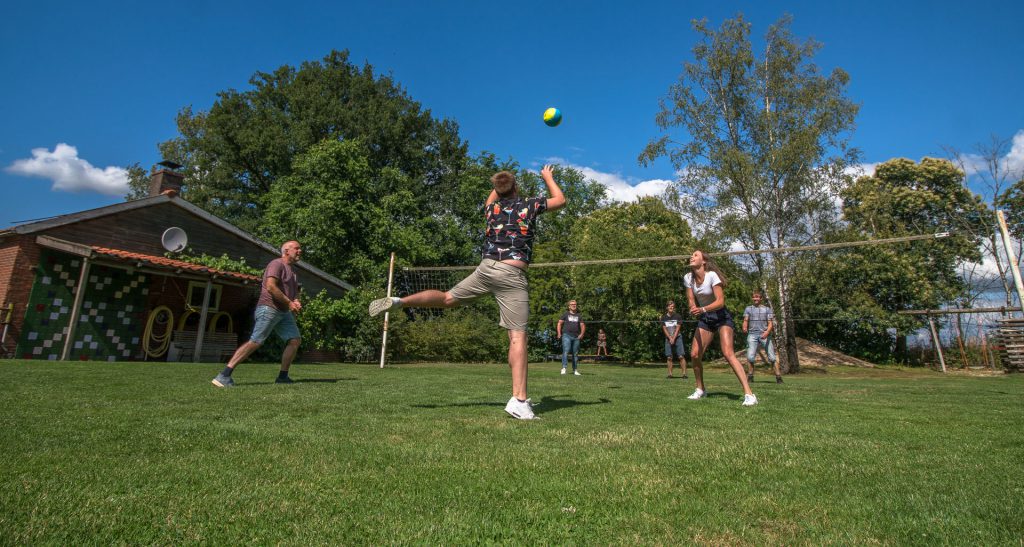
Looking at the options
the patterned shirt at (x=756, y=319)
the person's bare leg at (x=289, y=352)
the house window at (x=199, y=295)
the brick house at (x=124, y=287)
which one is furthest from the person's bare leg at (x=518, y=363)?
the house window at (x=199, y=295)

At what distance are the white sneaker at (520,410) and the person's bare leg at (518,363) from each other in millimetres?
53

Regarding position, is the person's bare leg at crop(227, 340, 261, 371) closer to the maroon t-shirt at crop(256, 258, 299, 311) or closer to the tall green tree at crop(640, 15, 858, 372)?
the maroon t-shirt at crop(256, 258, 299, 311)

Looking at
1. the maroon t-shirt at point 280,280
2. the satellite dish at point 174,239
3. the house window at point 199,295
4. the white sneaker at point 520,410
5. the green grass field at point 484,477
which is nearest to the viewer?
the green grass field at point 484,477

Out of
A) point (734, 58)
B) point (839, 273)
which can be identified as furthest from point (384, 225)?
point (839, 273)

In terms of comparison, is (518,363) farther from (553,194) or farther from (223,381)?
(223,381)

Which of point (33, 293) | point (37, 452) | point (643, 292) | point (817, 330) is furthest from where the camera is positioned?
point (817, 330)

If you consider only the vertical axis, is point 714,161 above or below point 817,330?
above

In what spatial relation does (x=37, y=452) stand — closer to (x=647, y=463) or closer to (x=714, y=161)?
(x=647, y=463)

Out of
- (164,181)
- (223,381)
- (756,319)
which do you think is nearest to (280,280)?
(223,381)

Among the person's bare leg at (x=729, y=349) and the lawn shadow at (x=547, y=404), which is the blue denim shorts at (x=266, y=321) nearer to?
the lawn shadow at (x=547, y=404)

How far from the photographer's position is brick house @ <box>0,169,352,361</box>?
13.8 metres

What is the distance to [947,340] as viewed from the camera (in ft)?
76.2

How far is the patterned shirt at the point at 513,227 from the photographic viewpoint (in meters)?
5.07

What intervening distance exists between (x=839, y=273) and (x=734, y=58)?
9452 millimetres
